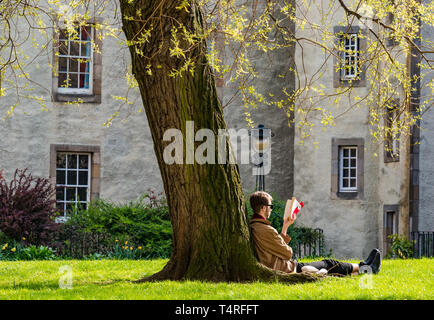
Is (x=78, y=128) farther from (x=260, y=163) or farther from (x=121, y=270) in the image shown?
(x=121, y=270)

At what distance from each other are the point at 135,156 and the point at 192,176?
13.7m

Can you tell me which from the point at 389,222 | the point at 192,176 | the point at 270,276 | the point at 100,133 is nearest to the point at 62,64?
the point at 100,133

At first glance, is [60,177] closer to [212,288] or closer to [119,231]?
[119,231]

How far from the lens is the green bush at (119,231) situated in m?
18.1

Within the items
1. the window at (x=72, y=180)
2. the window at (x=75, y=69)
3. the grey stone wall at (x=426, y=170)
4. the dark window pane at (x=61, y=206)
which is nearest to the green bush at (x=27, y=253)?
the dark window pane at (x=61, y=206)

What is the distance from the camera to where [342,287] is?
857 cm

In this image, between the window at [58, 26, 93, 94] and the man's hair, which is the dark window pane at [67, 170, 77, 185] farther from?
→ the man's hair

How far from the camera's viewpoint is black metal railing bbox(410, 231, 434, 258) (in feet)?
72.0

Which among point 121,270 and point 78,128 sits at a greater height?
point 78,128

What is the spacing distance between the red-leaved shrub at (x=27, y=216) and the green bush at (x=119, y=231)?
499 millimetres

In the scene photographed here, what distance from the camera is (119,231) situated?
19188mm
